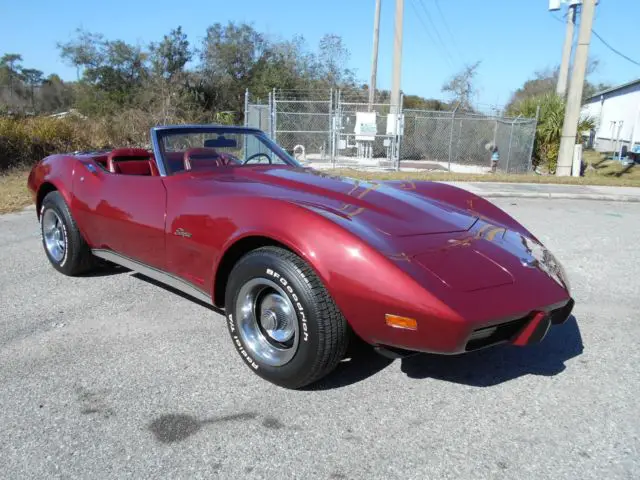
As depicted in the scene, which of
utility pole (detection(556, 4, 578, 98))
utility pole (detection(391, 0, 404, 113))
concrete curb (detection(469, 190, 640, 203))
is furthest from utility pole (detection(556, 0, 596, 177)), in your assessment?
utility pole (detection(556, 4, 578, 98))

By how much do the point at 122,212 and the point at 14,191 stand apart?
714 centimetres

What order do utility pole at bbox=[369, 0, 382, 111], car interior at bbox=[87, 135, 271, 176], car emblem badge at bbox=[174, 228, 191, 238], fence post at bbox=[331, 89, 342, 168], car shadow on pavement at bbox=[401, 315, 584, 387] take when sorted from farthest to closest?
utility pole at bbox=[369, 0, 382, 111]
fence post at bbox=[331, 89, 342, 168]
car interior at bbox=[87, 135, 271, 176]
car emblem badge at bbox=[174, 228, 191, 238]
car shadow on pavement at bbox=[401, 315, 584, 387]

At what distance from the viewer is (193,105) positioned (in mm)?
26953

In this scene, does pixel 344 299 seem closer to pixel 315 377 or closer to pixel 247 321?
pixel 315 377

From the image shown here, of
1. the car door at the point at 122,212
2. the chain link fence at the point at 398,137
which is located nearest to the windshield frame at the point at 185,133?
the car door at the point at 122,212

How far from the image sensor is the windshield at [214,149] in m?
3.80

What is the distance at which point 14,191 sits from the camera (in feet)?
31.3

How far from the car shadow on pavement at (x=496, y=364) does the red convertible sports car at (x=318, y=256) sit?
1.47 feet

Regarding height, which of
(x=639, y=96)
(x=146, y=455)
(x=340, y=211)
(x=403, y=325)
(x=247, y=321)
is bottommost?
(x=146, y=455)

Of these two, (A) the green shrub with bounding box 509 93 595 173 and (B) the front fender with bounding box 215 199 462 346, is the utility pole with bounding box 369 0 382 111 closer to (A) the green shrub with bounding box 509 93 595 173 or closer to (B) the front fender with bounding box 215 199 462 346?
(A) the green shrub with bounding box 509 93 595 173

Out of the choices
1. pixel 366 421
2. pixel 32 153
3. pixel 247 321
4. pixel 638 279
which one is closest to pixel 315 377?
pixel 366 421

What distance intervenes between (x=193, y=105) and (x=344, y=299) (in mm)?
26361

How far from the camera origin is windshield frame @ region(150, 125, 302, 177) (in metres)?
3.69

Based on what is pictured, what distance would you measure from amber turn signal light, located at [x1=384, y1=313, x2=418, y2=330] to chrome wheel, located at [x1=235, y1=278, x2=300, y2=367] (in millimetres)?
512
